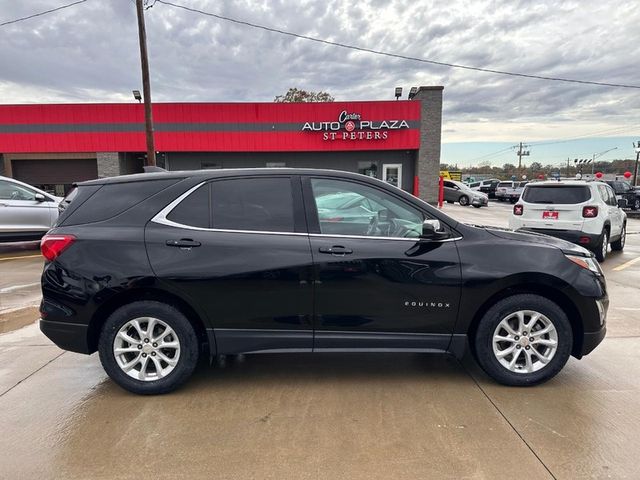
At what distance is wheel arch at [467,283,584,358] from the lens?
11.4 feet

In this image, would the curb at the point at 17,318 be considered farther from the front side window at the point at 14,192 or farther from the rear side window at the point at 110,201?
the front side window at the point at 14,192

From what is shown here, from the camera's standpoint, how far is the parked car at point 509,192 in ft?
108

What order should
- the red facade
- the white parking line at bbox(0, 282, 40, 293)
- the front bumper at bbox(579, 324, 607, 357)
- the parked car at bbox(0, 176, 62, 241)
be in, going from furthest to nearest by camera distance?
the red facade < the parked car at bbox(0, 176, 62, 241) < the white parking line at bbox(0, 282, 40, 293) < the front bumper at bbox(579, 324, 607, 357)

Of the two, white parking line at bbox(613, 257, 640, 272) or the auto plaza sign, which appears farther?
the auto plaza sign

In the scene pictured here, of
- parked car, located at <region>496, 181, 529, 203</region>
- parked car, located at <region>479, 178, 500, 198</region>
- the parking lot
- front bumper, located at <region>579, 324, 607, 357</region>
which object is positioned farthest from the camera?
parked car, located at <region>479, 178, 500, 198</region>

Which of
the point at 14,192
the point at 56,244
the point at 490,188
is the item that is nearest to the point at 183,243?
the point at 56,244

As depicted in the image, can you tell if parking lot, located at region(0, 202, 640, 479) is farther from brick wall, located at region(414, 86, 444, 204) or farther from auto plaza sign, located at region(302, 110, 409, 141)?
brick wall, located at region(414, 86, 444, 204)

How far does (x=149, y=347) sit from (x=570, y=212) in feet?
26.8

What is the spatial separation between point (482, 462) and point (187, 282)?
2.33 metres

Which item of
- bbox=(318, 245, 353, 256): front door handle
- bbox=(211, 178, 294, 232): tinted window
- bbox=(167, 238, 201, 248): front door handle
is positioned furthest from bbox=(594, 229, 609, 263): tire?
bbox=(167, 238, 201, 248): front door handle

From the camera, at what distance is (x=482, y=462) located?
261cm

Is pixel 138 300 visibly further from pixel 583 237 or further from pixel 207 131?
pixel 207 131

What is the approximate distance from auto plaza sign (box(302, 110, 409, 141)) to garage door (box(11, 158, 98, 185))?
1174 centimetres

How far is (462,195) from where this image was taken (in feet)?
88.5
